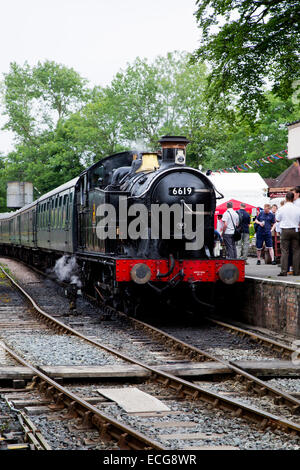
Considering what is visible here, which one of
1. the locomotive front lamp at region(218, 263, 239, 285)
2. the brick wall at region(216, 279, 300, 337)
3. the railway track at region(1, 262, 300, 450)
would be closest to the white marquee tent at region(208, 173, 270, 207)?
the brick wall at region(216, 279, 300, 337)

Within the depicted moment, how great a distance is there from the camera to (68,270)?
60.0ft

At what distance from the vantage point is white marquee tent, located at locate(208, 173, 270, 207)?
1016 inches

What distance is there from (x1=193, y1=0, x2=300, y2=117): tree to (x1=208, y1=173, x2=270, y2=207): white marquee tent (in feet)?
23.2

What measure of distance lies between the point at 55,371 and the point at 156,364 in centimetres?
153

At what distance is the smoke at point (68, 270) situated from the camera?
17.0m

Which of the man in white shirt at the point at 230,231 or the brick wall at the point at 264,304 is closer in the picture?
the brick wall at the point at 264,304

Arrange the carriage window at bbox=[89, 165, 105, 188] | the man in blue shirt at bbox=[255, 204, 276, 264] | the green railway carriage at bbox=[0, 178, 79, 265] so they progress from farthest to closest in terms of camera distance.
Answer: the man in blue shirt at bbox=[255, 204, 276, 264], the green railway carriage at bbox=[0, 178, 79, 265], the carriage window at bbox=[89, 165, 105, 188]

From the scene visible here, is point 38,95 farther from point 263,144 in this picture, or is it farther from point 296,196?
point 296,196

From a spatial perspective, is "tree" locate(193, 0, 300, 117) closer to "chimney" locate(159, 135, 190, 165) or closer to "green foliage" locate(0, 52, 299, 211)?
"chimney" locate(159, 135, 190, 165)

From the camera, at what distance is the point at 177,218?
1180cm

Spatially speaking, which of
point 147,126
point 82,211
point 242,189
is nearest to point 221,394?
point 82,211

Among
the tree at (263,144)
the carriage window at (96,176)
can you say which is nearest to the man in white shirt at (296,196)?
the carriage window at (96,176)

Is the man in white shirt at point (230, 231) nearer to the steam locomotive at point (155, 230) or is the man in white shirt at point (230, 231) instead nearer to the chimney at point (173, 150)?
the steam locomotive at point (155, 230)

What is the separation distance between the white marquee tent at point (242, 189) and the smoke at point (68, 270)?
8.47 m
